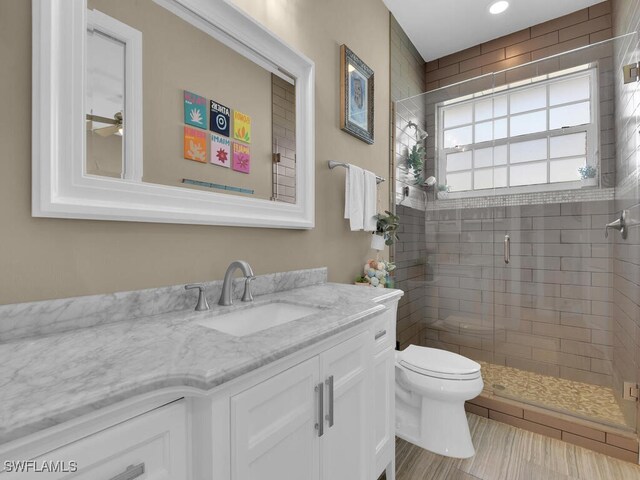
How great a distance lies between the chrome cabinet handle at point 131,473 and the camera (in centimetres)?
52

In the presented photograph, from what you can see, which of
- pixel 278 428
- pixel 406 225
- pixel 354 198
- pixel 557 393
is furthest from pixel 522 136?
pixel 278 428

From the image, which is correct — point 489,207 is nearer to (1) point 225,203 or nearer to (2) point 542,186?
(2) point 542,186

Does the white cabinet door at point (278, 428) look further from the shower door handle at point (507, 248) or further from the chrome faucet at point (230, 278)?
the shower door handle at point (507, 248)

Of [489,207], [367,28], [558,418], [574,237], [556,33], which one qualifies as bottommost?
[558,418]

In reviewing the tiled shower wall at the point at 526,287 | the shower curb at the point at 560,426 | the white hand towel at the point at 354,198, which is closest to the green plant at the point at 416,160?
the tiled shower wall at the point at 526,287

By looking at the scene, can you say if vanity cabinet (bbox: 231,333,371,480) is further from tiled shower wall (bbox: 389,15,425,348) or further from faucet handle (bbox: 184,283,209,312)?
tiled shower wall (bbox: 389,15,425,348)

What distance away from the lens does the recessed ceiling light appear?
2.41 meters

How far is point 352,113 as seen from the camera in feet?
6.53

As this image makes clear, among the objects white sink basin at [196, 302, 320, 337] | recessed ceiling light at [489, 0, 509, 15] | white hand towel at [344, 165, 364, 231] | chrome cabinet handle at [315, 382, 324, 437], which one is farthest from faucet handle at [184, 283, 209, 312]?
recessed ceiling light at [489, 0, 509, 15]

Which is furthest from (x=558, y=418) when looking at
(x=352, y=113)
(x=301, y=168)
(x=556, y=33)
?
(x=556, y=33)

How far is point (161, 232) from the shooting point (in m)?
1.04

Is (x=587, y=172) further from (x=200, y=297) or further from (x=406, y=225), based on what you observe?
(x=200, y=297)

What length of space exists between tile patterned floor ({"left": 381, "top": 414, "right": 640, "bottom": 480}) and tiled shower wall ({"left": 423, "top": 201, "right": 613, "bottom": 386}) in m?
0.82

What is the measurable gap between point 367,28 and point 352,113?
75 cm
